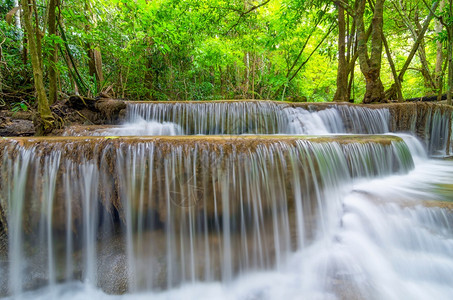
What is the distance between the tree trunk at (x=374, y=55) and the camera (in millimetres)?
6125

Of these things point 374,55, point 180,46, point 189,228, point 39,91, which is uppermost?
point 180,46

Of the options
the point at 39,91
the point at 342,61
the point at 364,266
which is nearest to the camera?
the point at 364,266

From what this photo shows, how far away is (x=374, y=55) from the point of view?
617 centimetres

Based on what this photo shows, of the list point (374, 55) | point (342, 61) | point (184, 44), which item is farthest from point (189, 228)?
point (184, 44)

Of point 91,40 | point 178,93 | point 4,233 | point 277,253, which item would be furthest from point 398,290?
point 178,93

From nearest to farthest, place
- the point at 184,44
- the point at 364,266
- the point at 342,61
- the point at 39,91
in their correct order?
the point at 364,266 → the point at 39,91 → the point at 342,61 → the point at 184,44

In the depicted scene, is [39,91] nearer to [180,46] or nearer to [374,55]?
[180,46]

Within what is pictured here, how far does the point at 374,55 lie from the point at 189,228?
6779 mm

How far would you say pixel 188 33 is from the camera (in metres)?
8.18

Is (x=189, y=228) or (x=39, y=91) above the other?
(x=39, y=91)

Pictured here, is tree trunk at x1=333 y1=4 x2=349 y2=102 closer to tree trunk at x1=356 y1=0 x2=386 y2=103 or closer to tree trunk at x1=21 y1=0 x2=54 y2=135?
tree trunk at x1=356 y1=0 x2=386 y2=103

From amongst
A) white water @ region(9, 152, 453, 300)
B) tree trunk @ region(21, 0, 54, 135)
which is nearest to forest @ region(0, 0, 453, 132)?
tree trunk @ region(21, 0, 54, 135)

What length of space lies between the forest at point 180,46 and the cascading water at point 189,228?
2486 mm

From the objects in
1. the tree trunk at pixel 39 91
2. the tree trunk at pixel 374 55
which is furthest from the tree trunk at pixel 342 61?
the tree trunk at pixel 39 91
